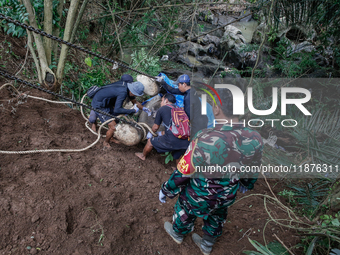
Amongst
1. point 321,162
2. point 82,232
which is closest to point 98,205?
point 82,232

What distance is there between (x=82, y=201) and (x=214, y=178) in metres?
1.60

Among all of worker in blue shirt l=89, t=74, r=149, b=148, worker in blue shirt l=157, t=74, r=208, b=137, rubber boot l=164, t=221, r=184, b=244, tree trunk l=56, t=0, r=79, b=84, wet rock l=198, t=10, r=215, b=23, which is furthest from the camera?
wet rock l=198, t=10, r=215, b=23

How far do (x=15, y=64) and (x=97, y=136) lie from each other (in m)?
2.40

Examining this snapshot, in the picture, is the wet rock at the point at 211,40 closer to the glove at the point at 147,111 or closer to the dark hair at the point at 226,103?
the glove at the point at 147,111

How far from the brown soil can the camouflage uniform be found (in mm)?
613

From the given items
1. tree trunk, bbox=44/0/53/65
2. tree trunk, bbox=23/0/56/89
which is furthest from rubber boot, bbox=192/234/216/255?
tree trunk, bbox=44/0/53/65

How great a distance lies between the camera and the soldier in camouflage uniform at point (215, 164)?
180 cm

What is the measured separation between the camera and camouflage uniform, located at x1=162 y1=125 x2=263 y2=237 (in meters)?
1.80

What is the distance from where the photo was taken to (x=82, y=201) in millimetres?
2682

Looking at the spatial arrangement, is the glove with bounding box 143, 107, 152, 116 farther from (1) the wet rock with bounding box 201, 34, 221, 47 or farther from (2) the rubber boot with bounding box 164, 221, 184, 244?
(1) the wet rock with bounding box 201, 34, 221, 47

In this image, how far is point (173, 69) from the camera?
8.12 metres

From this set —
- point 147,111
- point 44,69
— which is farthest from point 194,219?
point 44,69

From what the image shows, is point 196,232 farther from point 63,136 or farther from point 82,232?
Result: point 63,136

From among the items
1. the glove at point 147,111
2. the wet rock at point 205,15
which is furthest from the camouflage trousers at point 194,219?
the wet rock at point 205,15
